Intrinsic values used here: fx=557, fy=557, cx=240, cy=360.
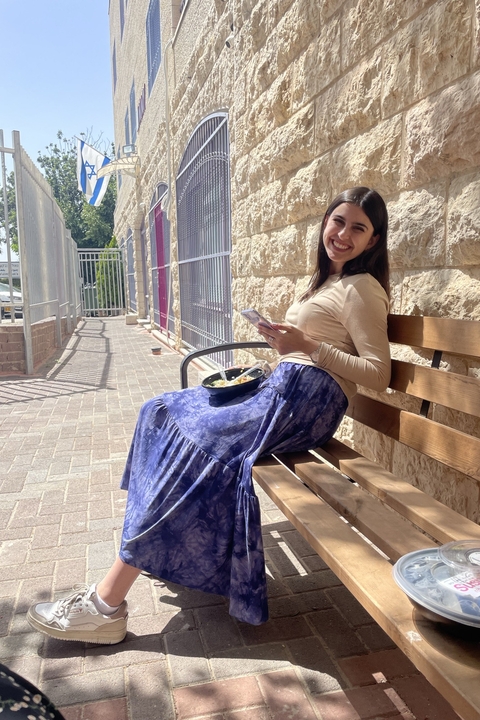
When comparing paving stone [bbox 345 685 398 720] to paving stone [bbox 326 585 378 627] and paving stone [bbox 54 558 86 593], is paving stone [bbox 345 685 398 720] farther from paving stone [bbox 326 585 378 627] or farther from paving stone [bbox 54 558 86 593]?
paving stone [bbox 54 558 86 593]

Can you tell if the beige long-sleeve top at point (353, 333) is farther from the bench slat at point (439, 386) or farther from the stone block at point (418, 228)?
the stone block at point (418, 228)

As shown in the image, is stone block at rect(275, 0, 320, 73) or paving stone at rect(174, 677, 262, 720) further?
stone block at rect(275, 0, 320, 73)

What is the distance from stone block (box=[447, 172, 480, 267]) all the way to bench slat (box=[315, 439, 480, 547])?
82cm

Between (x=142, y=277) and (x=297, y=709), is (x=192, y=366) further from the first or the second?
(x=142, y=277)

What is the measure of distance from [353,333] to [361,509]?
0.73 metres

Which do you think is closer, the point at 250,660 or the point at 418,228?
the point at 250,660

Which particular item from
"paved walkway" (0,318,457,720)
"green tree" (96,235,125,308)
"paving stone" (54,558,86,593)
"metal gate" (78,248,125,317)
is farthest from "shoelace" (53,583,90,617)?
"green tree" (96,235,125,308)

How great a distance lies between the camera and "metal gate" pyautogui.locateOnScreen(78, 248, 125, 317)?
22672mm

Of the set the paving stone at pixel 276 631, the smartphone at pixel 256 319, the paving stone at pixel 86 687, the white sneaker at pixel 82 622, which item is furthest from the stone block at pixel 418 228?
the paving stone at pixel 86 687

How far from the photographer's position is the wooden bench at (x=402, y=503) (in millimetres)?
1048

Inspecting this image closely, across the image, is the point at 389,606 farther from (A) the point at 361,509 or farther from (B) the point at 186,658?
(B) the point at 186,658

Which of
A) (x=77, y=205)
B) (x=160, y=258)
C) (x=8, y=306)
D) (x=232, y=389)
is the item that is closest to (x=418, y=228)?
(x=232, y=389)

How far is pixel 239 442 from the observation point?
6.95 feet

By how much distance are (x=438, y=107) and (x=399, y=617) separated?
176cm
